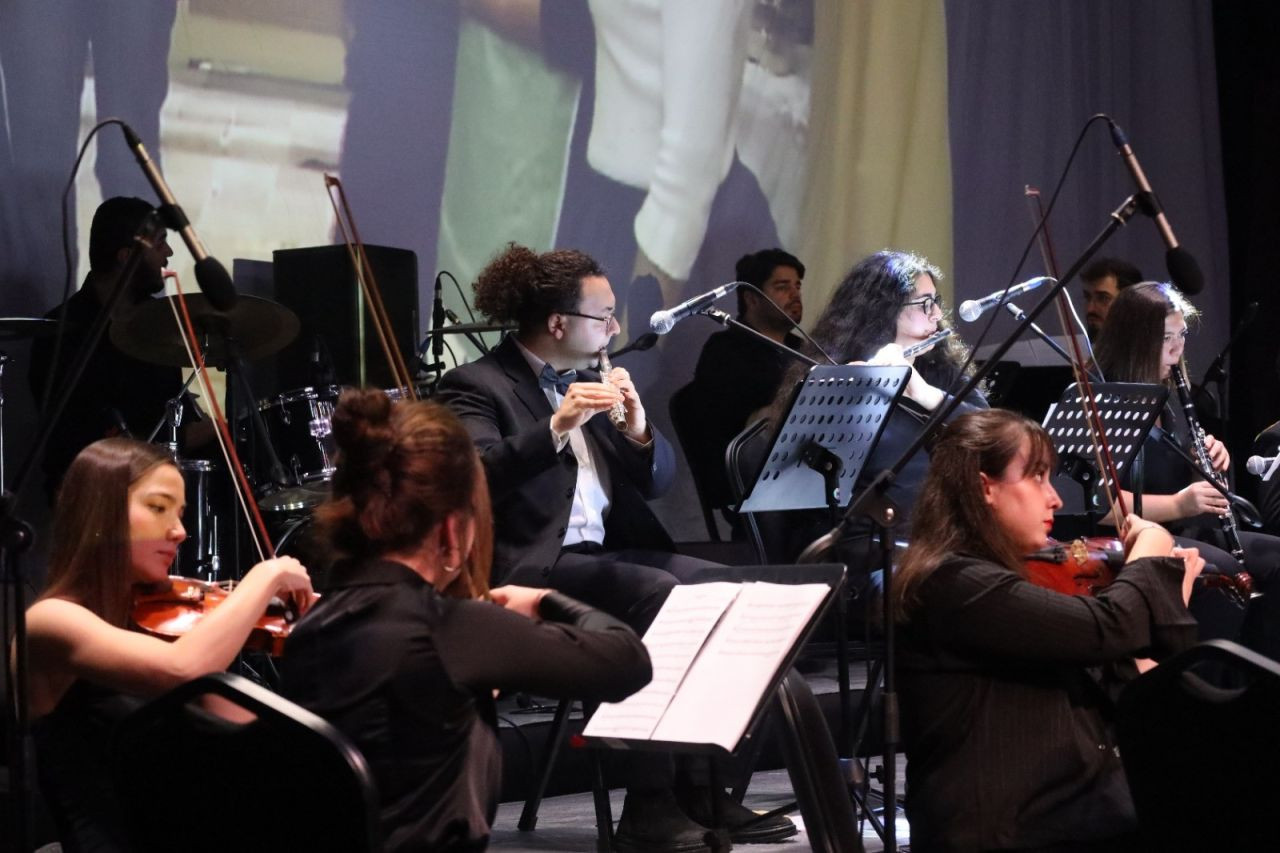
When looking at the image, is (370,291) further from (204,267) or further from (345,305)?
(204,267)

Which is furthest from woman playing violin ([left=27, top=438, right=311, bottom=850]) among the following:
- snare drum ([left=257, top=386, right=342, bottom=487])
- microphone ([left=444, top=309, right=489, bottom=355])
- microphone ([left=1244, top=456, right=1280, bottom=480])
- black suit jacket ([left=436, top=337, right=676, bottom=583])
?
microphone ([left=1244, top=456, right=1280, bottom=480])

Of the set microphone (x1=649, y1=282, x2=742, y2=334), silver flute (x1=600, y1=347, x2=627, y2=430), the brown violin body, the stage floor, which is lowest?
the stage floor

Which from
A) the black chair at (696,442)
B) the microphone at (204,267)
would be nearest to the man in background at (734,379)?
the black chair at (696,442)

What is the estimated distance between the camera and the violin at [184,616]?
254cm

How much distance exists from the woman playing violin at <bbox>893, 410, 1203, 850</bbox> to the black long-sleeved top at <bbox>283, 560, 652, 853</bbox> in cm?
75

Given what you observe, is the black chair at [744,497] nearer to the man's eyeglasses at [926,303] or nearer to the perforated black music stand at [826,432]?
the perforated black music stand at [826,432]

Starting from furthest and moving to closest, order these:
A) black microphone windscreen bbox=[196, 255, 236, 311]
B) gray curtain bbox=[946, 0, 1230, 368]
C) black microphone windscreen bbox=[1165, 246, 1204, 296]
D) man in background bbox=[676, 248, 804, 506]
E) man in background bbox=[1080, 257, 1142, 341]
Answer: gray curtain bbox=[946, 0, 1230, 368], man in background bbox=[1080, 257, 1142, 341], man in background bbox=[676, 248, 804, 506], black microphone windscreen bbox=[1165, 246, 1204, 296], black microphone windscreen bbox=[196, 255, 236, 311]

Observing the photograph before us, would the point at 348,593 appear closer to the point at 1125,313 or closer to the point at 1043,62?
the point at 1125,313

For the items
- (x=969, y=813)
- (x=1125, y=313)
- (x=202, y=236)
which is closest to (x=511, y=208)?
(x=202, y=236)

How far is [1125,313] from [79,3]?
10.7 feet

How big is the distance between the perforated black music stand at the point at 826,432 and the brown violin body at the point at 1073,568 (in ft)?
3.45

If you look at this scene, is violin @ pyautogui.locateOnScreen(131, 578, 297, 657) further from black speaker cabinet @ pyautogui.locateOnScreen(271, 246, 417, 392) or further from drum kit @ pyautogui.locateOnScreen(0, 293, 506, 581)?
black speaker cabinet @ pyautogui.locateOnScreen(271, 246, 417, 392)

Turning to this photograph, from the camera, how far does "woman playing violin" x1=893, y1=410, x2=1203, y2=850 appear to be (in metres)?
2.39

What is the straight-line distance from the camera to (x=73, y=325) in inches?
169
